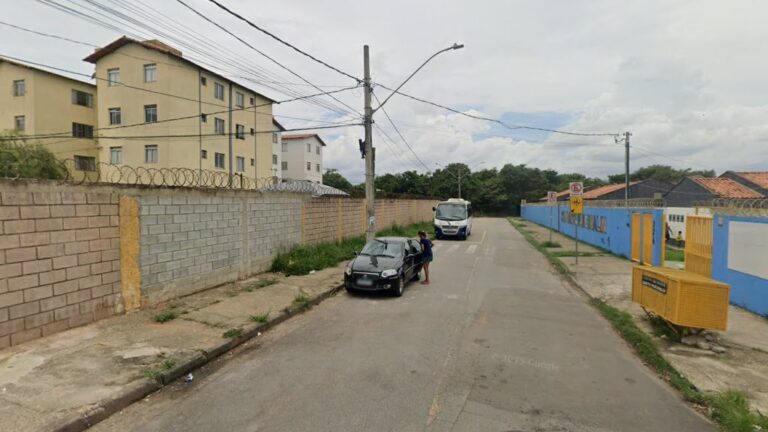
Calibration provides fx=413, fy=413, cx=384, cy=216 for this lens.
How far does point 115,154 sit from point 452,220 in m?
28.0

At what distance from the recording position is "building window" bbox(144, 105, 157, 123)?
31812mm

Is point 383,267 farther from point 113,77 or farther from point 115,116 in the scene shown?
point 113,77

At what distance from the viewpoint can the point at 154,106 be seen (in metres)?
31.8

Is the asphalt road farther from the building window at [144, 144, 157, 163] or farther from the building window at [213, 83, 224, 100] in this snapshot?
the building window at [213, 83, 224, 100]

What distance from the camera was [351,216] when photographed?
1845 cm

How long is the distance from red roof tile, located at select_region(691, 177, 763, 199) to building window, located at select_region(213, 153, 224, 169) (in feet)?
119

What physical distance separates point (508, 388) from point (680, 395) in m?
1.99

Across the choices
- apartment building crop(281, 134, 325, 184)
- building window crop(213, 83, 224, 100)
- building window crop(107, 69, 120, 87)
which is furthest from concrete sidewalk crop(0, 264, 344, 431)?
apartment building crop(281, 134, 325, 184)

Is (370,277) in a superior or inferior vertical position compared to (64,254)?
inferior

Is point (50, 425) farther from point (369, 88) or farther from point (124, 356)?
point (369, 88)

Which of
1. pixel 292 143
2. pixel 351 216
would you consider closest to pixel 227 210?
pixel 351 216

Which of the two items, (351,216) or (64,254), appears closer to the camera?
(64,254)

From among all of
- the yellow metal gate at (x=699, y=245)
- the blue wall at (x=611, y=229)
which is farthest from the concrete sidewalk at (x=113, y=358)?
the blue wall at (x=611, y=229)

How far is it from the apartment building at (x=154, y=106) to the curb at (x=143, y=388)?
27.1 meters
